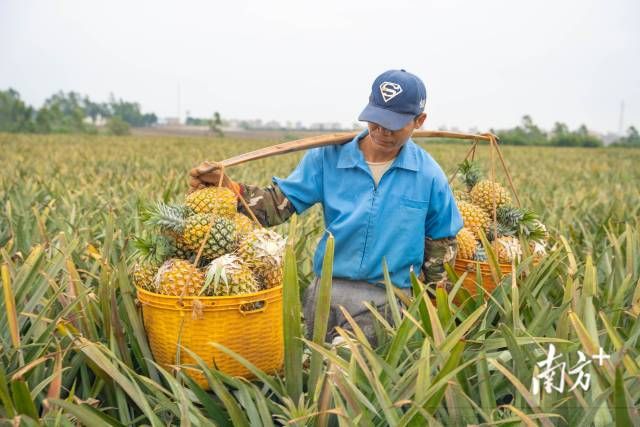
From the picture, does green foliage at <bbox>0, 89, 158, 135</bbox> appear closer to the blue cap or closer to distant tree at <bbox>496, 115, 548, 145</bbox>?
distant tree at <bbox>496, 115, 548, 145</bbox>

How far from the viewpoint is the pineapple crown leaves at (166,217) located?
172cm

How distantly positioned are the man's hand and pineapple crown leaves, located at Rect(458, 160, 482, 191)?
1321 millimetres

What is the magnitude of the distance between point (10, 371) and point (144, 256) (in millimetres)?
492

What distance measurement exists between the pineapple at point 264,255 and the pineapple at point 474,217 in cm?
110

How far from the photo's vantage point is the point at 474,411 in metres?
1.41

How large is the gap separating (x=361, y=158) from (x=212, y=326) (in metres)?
0.96

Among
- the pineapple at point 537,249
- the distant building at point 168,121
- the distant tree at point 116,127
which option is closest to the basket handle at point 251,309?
the pineapple at point 537,249

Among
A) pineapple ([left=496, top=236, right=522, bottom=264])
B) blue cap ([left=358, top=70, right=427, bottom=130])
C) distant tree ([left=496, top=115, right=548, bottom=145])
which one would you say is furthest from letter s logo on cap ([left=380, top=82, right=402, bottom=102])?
distant tree ([left=496, top=115, right=548, bottom=145])

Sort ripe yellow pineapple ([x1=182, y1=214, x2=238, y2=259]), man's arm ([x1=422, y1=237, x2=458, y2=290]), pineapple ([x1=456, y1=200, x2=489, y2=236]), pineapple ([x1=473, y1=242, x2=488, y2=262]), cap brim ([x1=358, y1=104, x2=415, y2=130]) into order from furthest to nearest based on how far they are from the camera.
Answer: pineapple ([x1=456, y1=200, x2=489, y2=236]) < pineapple ([x1=473, y1=242, x2=488, y2=262]) < man's arm ([x1=422, y1=237, x2=458, y2=290]) < cap brim ([x1=358, y1=104, x2=415, y2=130]) < ripe yellow pineapple ([x1=182, y1=214, x2=238, y2=259])

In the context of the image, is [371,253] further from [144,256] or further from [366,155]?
[144,256]

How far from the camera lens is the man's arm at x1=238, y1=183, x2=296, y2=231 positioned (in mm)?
2221

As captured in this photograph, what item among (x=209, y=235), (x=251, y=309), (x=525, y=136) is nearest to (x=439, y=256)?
(x=251, y=309)

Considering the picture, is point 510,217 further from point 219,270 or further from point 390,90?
point 219,270

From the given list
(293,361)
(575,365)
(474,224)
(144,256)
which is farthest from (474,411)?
(474,224)
